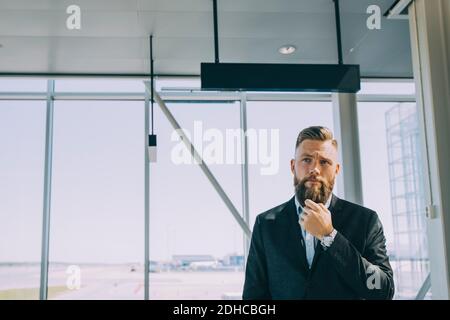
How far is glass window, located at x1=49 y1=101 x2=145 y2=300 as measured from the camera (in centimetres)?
433

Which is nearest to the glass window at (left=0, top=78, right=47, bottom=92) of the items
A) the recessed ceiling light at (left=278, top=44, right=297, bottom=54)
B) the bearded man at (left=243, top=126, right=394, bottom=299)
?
the recessed ceiling light at (left=278, top=44, right=297, bottom=54)

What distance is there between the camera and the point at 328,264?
2.57 m

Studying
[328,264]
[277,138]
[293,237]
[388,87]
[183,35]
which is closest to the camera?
[328,264]

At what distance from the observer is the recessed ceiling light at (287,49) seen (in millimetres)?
3818

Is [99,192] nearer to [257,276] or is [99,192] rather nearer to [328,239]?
[257,276]

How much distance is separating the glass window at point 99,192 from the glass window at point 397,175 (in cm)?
199

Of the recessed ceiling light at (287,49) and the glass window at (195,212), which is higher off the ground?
the recessed ceiling light at (287,49)

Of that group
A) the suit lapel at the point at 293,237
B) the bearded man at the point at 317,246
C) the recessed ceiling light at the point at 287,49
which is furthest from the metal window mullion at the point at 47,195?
the suit lapel at the point at 293,237

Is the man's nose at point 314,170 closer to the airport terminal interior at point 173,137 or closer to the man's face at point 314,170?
the man's face at point 314,170

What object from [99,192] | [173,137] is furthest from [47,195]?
[173,137]

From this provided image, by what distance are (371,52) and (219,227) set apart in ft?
6.31

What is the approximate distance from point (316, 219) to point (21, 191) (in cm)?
293
